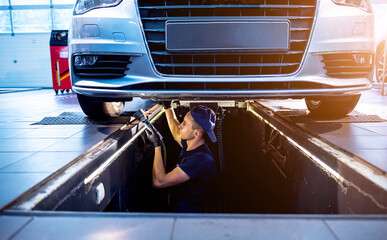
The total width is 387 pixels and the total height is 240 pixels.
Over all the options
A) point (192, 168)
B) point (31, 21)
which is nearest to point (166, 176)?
point (192, 168)

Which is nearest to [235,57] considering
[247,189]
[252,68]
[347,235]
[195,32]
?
[252,68]

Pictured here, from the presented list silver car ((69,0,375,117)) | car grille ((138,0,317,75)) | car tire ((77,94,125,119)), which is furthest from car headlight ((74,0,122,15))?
car tire ((77,94,125,119))

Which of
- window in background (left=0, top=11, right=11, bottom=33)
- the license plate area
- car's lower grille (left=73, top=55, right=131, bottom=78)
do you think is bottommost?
car's lower grille (left=73, top=55, right=131, bottom=78)

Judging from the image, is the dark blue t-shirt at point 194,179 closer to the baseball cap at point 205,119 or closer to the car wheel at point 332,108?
the baseball cap at point 205,119

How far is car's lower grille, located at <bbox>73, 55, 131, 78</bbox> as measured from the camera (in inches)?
71.6

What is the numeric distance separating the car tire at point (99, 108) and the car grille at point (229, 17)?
1169 millimetres

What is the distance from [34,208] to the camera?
112cm

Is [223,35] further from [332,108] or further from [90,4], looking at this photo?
[332,108]

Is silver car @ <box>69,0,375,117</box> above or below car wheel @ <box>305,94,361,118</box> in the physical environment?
above

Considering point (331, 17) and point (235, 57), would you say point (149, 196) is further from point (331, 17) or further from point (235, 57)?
point (331, 17)

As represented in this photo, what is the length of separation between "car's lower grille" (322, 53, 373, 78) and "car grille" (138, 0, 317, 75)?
19cm

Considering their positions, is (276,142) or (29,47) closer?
(276,142)

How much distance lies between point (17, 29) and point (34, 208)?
513 inches

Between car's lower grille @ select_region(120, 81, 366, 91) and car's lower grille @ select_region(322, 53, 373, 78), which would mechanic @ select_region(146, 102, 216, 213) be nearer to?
car's lower grille @ select_region(120, 81, 366, 91)
